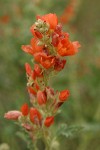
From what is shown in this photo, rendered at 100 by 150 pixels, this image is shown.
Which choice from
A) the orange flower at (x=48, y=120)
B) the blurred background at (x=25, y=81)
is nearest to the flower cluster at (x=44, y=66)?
the orange flower at (x=48, y=120)

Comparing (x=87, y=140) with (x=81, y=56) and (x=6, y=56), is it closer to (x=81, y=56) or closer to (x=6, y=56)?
(x=6, y=56)

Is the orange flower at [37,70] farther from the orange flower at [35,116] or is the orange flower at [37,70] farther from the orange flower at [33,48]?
the orange flower at [35,116]

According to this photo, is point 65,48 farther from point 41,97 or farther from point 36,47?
point 41,97

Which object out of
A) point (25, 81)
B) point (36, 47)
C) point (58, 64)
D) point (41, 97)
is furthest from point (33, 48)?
point (25, 81)

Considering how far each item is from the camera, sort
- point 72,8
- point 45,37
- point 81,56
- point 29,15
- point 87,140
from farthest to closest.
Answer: point 81,56
point 72,8
point 29,15
point 87,140
point 45,37

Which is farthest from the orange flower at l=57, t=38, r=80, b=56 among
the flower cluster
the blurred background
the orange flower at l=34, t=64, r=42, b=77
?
the blurred background

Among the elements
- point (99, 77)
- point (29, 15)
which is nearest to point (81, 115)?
point (99, 77)
